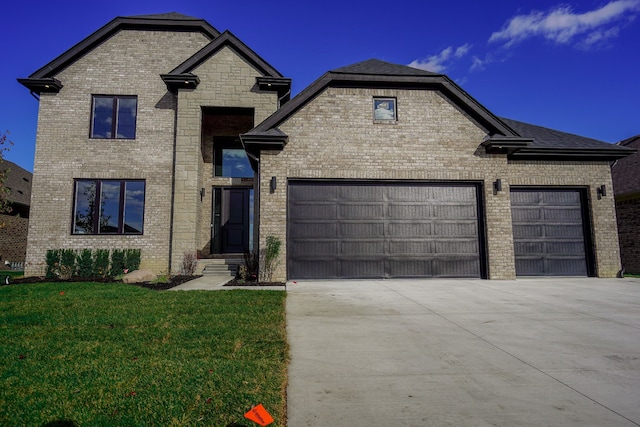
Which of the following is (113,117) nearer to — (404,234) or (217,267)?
(217,267)

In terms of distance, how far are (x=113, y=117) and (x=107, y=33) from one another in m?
3.26

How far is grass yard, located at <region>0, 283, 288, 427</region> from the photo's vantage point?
7.67 ft

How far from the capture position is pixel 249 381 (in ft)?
9.11

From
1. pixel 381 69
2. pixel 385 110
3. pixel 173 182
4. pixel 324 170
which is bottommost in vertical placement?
pixel 324 170

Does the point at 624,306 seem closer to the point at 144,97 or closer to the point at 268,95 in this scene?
the point at 268,95

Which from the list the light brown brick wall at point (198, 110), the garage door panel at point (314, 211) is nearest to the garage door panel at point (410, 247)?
the garage door panel at point (314, 211)

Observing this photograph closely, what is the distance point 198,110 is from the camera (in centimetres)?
1241

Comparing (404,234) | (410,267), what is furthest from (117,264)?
(410,267)

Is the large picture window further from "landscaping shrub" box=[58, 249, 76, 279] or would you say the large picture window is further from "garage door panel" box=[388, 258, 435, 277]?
"garage door panel" box=[388, 258, 435, 277]

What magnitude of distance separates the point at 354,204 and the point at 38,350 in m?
7.78

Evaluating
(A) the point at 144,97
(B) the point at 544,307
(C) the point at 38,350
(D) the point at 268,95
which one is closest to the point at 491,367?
(B) the point at 544,307

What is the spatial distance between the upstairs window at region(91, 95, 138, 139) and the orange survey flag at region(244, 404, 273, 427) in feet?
41.9

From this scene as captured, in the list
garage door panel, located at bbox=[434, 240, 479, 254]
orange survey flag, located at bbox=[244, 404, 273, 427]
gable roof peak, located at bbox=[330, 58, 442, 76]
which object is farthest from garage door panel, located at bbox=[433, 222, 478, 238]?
orange survey flag, located at bbox=[244, 404, 273, 427]

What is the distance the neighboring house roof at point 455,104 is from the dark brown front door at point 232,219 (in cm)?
418
